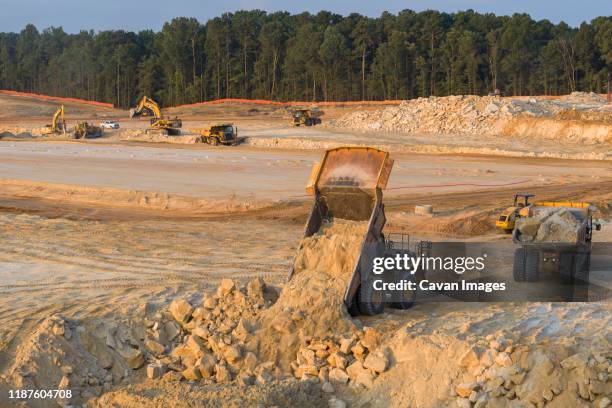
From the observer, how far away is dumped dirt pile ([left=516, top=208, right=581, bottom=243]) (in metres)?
12.1

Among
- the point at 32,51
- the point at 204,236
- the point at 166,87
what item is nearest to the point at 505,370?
the point at 204,236

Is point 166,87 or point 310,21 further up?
point 310,21

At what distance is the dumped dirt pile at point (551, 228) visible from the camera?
1210 cm

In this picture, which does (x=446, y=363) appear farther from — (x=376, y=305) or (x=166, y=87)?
(x=166, y=87)

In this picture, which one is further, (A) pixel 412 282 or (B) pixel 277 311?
(A) pixel 412 282

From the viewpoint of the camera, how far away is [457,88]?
82375mm

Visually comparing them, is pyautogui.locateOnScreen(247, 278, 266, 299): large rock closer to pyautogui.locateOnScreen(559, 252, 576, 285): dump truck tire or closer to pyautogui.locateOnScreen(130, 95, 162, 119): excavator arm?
pyautogui.locateOnScreen(559, 252, 576, 285): dump truck tire

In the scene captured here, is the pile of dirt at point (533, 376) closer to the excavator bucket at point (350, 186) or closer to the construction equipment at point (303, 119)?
the excavator bucket at point (350, 186)

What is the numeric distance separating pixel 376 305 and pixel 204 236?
7938 mm

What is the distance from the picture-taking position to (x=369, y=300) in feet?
32.8

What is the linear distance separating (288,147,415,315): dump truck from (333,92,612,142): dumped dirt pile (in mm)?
34163

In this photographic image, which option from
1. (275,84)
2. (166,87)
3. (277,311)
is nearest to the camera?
(277,311)

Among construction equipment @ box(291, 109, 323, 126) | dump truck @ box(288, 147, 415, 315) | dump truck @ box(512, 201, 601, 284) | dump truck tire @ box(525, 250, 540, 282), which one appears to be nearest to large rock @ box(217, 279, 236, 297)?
dump truck @ box(288, 147, 415, 315)

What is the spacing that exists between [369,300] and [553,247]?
3.46m
